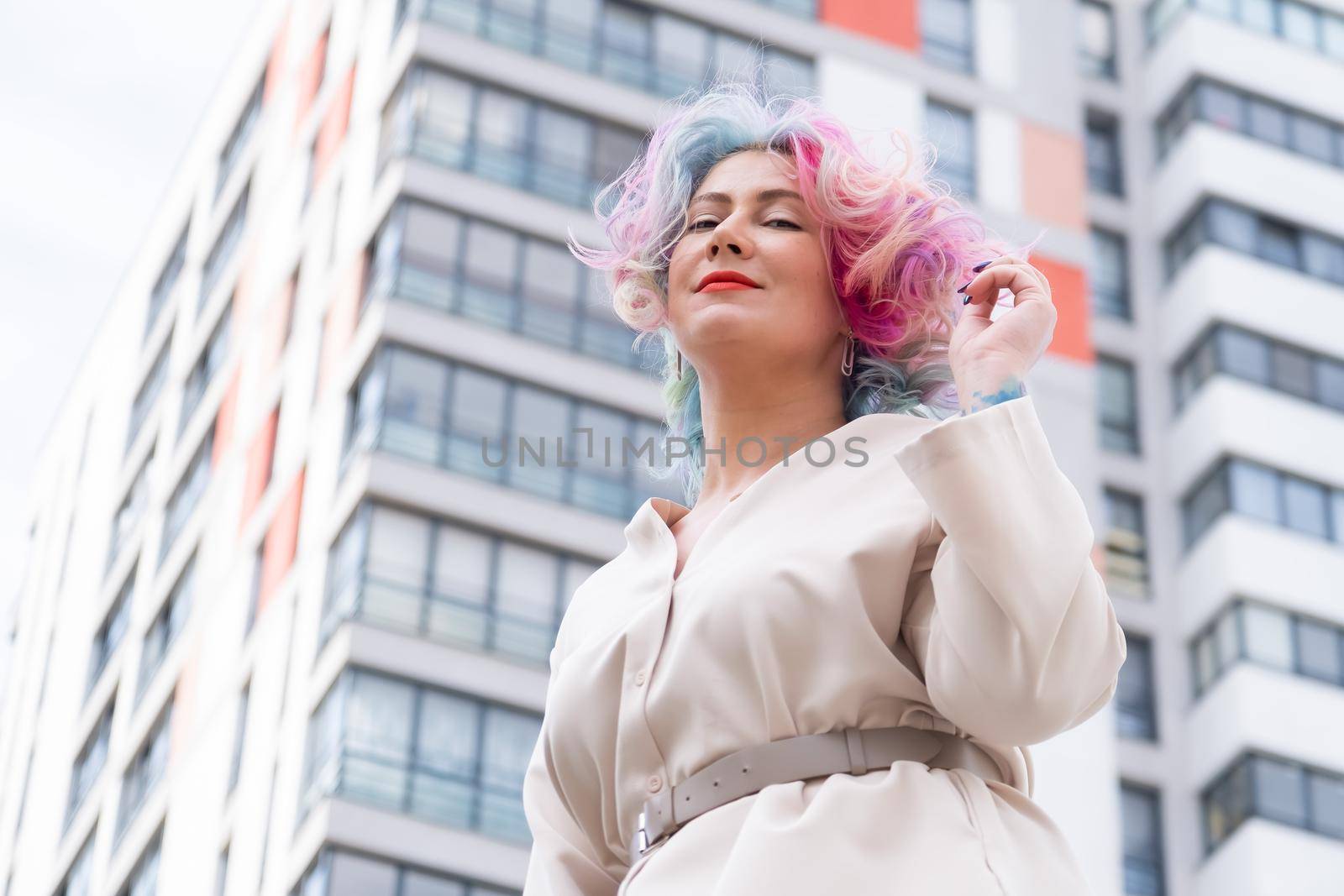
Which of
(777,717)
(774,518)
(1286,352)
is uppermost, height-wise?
(1286,352)

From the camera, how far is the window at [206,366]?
4947 centimetres

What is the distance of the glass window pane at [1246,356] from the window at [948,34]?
25.6 ft

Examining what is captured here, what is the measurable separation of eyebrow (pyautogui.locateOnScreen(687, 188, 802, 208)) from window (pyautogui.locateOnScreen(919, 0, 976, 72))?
42.0m

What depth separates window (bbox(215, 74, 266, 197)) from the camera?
51969 millimetres

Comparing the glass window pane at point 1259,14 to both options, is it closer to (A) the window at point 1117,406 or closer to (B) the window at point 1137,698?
(A) the window at point 1117,406

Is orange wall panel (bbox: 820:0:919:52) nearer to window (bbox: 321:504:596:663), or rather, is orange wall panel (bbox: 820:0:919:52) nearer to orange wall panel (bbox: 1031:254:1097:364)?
orange wall panel (bbox: 1031:254:1097:364)

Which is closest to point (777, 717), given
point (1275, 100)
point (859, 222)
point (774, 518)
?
point (774, 518)

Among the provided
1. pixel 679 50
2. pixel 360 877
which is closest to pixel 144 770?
pixel 360 877

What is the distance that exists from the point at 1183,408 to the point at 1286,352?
2312 millimetres

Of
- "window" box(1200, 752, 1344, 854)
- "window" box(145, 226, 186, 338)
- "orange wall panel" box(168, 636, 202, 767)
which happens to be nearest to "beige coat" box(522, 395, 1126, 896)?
"orange wall panel" box(168, 636, 202, 767)

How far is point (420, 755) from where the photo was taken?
36.4m

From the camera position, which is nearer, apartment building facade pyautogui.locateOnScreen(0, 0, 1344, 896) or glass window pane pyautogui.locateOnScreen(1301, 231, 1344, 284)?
apartment building facade pyautogui.locateOnScreen(0, 0, 1344, 896)

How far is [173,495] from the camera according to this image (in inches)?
1948

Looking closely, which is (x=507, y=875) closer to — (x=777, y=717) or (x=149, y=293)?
(x=149, y=293)
